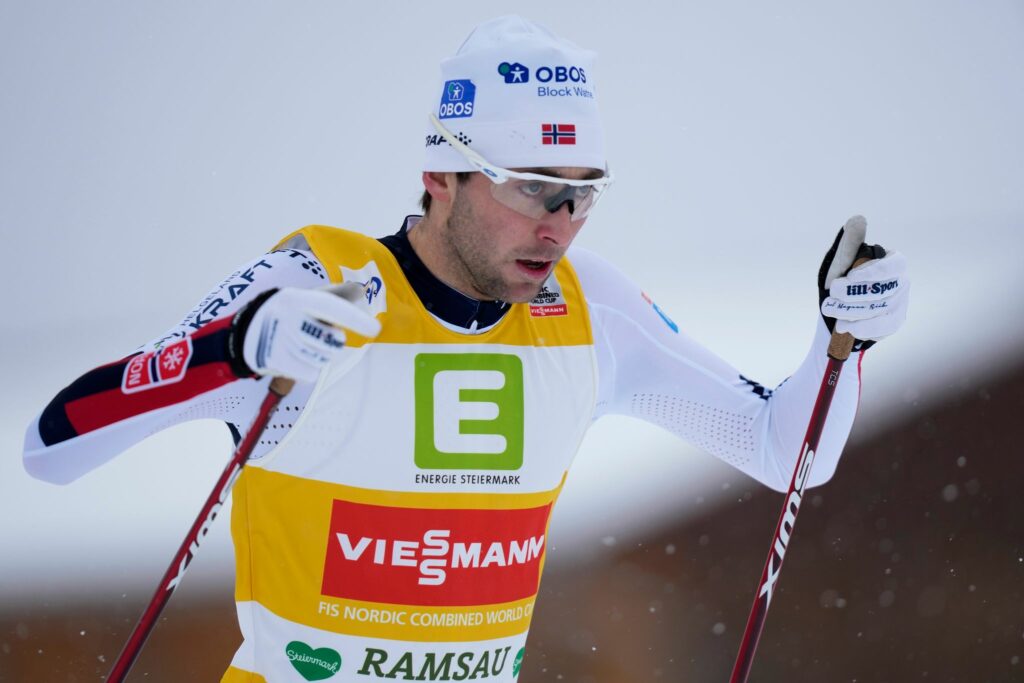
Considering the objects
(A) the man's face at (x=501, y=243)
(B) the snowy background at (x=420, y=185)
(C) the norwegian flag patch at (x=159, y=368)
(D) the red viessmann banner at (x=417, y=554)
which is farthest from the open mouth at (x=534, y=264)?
(B) the snowy background at (x=420, y=185)

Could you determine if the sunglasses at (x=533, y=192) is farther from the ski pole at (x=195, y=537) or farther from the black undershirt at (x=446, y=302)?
the ski pole at (x=195, y=537)

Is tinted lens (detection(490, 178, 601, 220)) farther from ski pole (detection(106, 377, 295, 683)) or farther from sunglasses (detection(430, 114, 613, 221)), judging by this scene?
ski pole (detection(106, 377, 295, 683))

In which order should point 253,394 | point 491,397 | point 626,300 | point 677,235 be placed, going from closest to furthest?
point 253,394
point 491,397
point 626,300
point 677,235

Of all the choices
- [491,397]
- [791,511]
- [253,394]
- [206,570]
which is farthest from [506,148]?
[206,570]

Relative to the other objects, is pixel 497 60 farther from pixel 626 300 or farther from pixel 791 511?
pixel 791 511

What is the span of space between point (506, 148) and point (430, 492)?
57cm

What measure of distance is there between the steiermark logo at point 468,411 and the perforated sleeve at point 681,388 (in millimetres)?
222

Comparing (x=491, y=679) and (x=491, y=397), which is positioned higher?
(x=491, y=397)

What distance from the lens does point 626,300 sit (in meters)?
2.06

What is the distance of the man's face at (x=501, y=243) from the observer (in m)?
1.80

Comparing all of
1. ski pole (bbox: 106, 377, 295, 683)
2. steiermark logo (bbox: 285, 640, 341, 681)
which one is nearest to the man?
steiermark logo (bbox: 285, 640, 341, 681)

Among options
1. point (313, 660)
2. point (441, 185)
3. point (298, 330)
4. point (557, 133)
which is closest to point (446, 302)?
point (441, 185)

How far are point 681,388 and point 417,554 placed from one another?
0.60 m

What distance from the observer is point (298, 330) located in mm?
1430
